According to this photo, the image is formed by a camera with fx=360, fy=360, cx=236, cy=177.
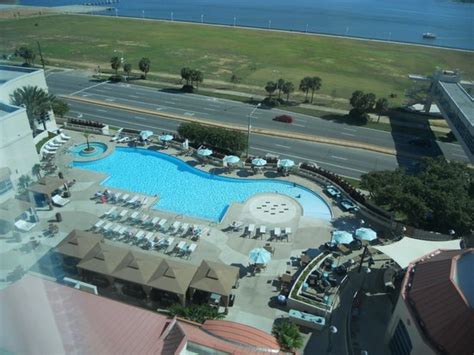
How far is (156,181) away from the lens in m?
30.9

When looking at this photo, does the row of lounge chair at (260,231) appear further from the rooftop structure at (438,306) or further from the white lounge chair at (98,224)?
the rooftop structure at (438,306)

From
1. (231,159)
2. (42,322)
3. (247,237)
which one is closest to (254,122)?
(231,159)

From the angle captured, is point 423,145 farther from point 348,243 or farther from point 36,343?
point 36,343

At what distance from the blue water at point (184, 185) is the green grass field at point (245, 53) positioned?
29.6 metres

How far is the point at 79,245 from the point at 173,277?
603cm

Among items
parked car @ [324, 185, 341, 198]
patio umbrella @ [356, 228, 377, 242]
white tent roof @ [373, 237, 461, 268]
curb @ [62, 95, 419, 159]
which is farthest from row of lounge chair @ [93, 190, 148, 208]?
curb @ [62, 95, 419, 159]

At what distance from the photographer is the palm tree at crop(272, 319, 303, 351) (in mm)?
16562

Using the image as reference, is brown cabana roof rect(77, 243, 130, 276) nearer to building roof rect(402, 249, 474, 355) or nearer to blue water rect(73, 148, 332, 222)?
blue water rect(73, 148, 332, 222)

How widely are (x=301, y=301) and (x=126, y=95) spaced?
42.0m

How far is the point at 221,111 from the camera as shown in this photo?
47.6m

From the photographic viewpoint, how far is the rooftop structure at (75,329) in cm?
400

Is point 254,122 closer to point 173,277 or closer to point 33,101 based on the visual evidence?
point 33,101

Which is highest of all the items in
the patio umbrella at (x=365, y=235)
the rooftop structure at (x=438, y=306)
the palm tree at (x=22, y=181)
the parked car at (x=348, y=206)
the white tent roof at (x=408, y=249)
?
the palm tree at (x=22, y=181)

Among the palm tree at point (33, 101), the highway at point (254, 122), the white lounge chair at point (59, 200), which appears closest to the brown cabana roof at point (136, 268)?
the white lounge chair at point (59, 200)
